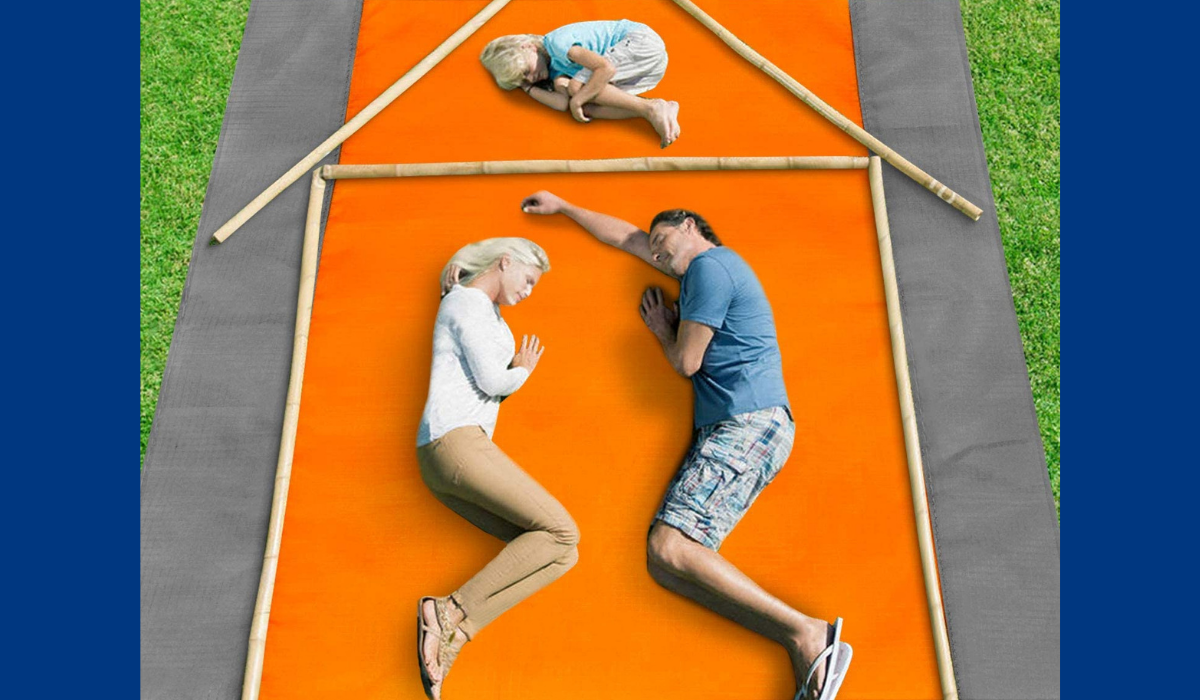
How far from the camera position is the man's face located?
493cm

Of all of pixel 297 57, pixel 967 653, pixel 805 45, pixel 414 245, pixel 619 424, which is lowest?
pixel 967 653

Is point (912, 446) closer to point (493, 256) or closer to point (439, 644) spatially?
point (493, 256)

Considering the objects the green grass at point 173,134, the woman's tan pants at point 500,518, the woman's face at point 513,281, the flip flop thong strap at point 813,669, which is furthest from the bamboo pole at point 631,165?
the flip flop thong strap at point 813,669

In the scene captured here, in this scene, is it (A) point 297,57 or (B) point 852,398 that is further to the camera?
(A) point 297,57

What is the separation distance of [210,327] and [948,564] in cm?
360

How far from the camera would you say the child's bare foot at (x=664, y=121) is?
214 inches

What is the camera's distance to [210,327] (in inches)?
205

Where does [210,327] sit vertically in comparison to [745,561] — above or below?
above

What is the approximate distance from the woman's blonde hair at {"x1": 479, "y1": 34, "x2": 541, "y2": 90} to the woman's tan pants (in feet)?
6.57

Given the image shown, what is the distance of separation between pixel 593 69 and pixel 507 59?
463mm

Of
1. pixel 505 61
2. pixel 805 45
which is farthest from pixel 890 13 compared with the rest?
pixel 505 61

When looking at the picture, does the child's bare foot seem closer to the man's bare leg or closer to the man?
the man

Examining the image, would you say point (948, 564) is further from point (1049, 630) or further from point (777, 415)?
point (777, 415)

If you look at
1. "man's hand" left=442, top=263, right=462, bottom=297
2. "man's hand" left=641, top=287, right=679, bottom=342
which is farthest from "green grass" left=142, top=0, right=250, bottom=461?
"man's hand" left=641, top=287, right=679, bottom=342
